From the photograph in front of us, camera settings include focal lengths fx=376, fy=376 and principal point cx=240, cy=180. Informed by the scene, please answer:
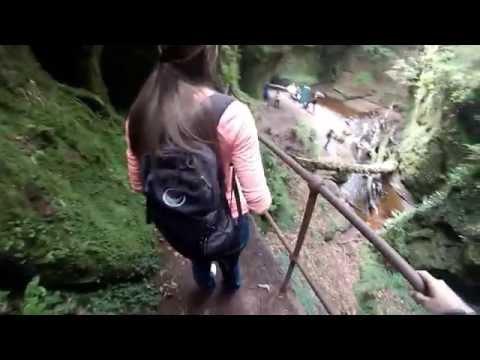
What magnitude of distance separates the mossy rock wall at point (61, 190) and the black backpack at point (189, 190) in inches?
43.3

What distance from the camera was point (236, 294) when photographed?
9.11 ft

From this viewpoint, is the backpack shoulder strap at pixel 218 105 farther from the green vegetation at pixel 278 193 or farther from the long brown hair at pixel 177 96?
the green vegetation at pixel 278 193

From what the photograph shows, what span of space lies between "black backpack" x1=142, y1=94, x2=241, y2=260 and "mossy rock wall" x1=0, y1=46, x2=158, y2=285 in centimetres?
110

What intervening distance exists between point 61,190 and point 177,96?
172 centimetres

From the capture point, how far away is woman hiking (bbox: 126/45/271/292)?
1.54 metres

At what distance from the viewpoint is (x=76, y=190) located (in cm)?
301

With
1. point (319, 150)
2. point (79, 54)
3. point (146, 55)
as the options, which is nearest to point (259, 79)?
point (319, 150)

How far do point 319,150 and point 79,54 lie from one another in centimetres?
976

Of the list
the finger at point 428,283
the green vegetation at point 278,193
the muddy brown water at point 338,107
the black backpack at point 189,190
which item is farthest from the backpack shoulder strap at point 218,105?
Result: the muddy brown water at point 338,107

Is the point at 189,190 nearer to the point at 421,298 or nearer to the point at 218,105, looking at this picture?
the point at 218,105

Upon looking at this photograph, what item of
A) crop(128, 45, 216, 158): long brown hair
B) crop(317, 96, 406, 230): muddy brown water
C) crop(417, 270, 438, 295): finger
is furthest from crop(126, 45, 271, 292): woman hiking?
crop(317, 96, 406, 230): muddy brown water

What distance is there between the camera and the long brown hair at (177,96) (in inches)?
60.2

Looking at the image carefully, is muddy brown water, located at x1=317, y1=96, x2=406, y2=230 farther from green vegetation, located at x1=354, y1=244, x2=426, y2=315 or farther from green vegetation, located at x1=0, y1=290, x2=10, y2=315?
green vegetation, located at x1=0, y1=290, x2=10, y2=315

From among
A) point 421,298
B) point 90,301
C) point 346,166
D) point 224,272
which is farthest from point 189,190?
point 346,166
